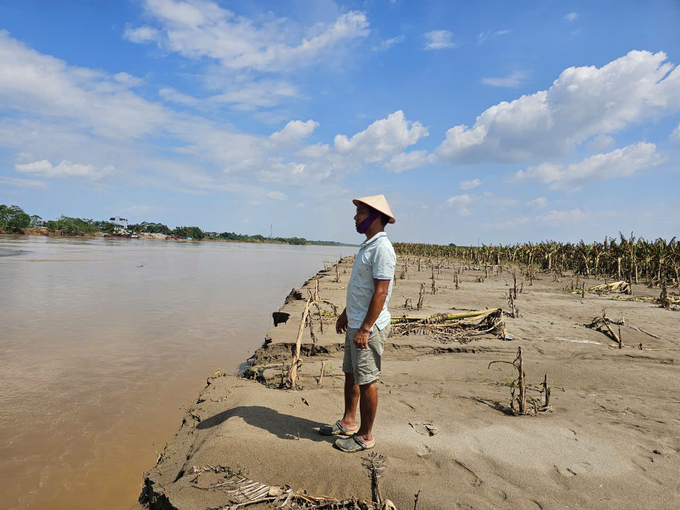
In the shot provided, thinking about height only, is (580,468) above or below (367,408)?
below

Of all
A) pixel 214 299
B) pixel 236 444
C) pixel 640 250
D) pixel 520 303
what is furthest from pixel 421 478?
pixel 640 250

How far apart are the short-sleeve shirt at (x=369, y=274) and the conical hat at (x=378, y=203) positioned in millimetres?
187

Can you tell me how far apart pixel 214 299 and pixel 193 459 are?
32.6 ft

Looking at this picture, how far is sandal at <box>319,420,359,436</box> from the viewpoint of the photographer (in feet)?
9.80

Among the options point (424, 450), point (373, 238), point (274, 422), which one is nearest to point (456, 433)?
point (424, 450)

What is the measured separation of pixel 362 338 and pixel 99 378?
4.47 meters

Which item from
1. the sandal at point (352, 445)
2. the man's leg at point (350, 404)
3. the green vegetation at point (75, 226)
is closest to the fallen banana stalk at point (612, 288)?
the man's leg at point (350, 404)

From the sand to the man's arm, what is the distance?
0.86 metres

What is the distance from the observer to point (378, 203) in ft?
9.96

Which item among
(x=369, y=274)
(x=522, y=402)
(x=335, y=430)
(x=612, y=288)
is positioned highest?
Answer: (x=369, y=274)

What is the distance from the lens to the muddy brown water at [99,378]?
122 inches

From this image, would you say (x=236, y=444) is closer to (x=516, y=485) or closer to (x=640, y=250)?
(x=516, y=485)

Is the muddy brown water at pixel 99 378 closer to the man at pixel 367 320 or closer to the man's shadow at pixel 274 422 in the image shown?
the man's shadow at pixel 274 422

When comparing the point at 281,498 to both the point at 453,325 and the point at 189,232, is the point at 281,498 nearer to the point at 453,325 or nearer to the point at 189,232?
the point at 453,325
